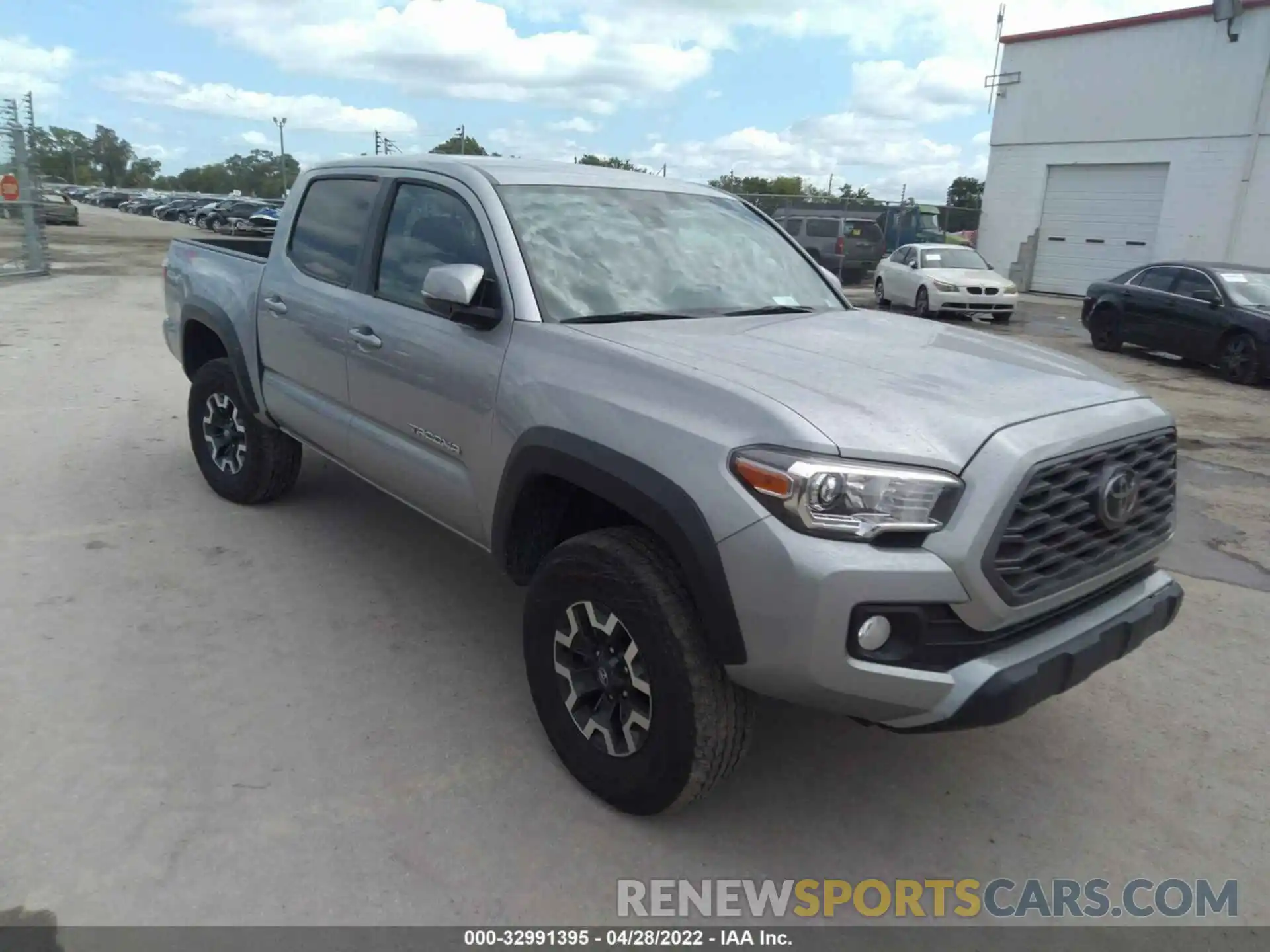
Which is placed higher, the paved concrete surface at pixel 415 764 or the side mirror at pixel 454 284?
the side mirror at pixel 454 284

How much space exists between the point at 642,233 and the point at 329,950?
2622 millimetres

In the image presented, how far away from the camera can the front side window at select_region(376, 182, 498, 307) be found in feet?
11.5

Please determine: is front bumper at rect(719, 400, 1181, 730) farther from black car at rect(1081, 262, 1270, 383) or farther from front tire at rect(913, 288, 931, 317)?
front tire at rect(913, 288, 931, 317)

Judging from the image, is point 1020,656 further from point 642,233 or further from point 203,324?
point 203,324

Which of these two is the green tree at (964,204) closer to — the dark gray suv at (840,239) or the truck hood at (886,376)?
the dark gray suv at (840,239)

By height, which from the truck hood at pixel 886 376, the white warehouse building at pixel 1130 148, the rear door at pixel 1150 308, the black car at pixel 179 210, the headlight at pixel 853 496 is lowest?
the black car at pixel 179 210

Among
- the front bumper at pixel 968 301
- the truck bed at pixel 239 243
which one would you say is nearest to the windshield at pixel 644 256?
the truck bed at pixel 239 243

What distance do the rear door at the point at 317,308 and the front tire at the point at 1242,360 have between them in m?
11.0

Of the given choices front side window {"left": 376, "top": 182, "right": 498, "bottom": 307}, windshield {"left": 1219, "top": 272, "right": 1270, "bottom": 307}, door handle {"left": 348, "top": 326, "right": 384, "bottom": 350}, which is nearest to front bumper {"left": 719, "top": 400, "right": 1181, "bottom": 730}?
front side window {"left": 376, "top": 182, "right": 498, "bottom": 307}

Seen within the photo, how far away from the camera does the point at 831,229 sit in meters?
24.5

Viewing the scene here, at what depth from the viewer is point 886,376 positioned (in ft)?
8.95

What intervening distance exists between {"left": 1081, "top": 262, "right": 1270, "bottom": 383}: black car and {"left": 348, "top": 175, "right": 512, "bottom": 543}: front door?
433 inches

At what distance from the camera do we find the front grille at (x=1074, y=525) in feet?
7.73

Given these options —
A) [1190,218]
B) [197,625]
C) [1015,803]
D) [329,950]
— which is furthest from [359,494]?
[1190,218]
